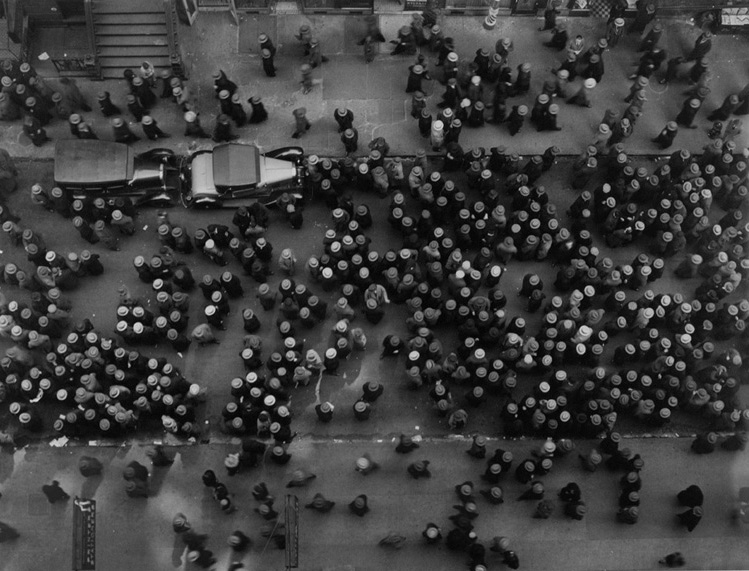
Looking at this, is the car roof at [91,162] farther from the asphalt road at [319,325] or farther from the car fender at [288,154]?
the car fender at [288,154]

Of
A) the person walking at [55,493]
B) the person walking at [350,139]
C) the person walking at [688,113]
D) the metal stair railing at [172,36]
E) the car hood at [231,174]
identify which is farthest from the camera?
the metal stair railing at [172,36]

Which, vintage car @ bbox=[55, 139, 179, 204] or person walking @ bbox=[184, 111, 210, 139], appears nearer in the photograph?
vintage car @ bbox=[55, 139, 179, 204]

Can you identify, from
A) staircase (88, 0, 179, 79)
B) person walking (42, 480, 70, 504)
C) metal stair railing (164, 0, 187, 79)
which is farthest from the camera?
staircase (88, 0, 179, 79)

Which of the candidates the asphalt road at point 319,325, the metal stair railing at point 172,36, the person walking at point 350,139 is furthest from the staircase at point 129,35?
the person walking at point 350,139

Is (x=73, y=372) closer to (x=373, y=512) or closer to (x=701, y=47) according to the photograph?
(x=373, y=512)

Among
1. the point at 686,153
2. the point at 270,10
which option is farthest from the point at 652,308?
the point at 270,10

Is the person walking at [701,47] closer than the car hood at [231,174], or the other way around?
the car hood at [231,174]

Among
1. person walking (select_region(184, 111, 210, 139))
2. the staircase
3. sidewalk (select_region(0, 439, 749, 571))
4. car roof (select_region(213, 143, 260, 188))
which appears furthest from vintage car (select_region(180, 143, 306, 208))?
sidewalk (select_region(0, 439, 749, 571))

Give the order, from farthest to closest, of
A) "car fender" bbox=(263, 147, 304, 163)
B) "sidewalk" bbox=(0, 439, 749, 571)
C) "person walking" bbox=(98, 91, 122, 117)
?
A: "person walking" bbox=(98, 91, 122, 117) → "car fender" bbox=(263, 147, 304, 163) → "sidewalk" bbox=(0, 439, 749, 571)

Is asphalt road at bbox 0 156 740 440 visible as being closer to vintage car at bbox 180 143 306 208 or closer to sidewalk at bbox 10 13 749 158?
vintage car at bbox 180 143 306 208
